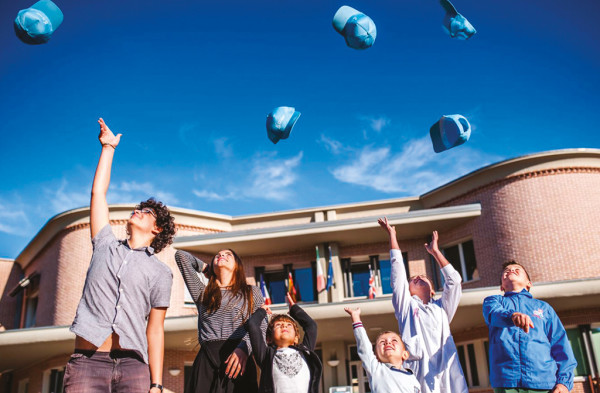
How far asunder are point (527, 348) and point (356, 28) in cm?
543

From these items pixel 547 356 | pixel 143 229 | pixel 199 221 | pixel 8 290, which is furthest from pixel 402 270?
pixel 8 290

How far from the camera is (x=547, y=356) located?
422 cm

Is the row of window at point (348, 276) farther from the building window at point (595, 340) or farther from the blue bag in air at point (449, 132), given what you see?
the blue bag in air at point (449, 132)

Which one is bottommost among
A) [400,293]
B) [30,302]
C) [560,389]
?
[560,389]

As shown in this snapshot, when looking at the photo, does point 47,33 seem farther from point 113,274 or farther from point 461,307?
point 461,307

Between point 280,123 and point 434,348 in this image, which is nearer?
point 434,348

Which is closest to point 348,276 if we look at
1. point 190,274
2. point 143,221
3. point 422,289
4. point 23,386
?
point 422,289

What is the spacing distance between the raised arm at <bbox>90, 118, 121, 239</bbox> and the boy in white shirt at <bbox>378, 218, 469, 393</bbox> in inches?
94.9

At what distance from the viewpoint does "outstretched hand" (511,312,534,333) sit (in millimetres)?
3934

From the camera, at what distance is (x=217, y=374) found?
3902mm

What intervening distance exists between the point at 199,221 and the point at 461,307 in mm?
11053

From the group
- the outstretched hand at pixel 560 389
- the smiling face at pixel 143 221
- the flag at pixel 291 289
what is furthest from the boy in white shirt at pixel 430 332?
the flag at pixel 291 289

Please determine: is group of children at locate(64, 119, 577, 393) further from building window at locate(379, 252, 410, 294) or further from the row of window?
building window at locate(379, 252, 410, 294)

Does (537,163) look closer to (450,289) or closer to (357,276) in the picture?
(357,276)
